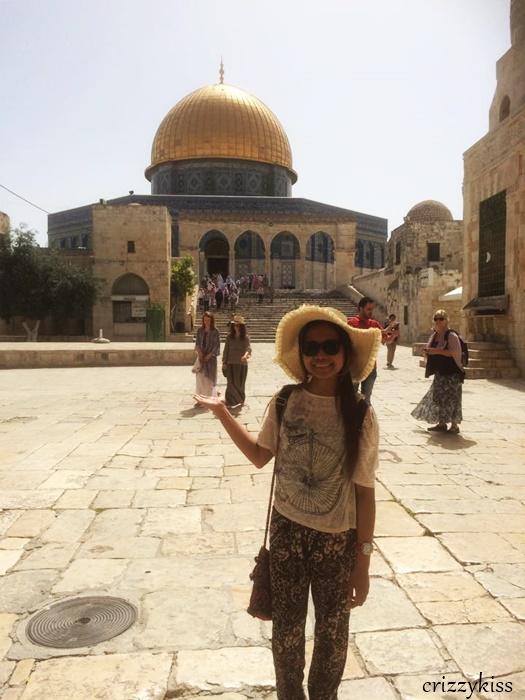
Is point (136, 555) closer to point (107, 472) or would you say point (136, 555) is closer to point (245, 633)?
point (245, 633)

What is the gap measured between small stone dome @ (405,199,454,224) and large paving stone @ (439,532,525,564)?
28.8m

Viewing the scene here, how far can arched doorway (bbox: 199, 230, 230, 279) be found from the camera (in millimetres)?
39719

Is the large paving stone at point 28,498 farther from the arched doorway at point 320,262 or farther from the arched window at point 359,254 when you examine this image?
the arched window at point 359,254

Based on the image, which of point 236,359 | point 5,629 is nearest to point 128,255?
point 236,359

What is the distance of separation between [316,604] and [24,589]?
70.8 inches

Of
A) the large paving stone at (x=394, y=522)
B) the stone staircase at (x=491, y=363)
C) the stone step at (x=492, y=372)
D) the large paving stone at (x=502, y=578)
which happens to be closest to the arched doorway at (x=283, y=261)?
the stone staircase at (x=491, y=363)

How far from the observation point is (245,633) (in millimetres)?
2686

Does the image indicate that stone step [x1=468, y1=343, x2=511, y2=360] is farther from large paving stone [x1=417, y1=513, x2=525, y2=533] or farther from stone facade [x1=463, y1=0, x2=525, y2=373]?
large paving stone [x1=417, y1=513, x2=525, y2=533]

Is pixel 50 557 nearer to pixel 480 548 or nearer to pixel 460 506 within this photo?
pixel 480 548

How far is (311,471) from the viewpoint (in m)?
2.07

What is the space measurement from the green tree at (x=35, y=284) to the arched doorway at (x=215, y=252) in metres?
12.4

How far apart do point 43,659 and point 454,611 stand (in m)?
1.84

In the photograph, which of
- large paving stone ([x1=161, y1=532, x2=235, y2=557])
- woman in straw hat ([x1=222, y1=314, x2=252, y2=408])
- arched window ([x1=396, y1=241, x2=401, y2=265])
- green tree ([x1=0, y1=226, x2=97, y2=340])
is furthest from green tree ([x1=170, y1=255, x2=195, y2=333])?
large paving stone ([x1=161, y1=532, x2=235, y2=557])

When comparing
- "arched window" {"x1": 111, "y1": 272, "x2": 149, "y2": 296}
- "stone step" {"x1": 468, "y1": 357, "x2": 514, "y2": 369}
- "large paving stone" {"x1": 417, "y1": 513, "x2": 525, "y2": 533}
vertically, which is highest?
Answer: "arched window" {"x1": 111, "y1": 272, "x2": 149, "y2": 296}
